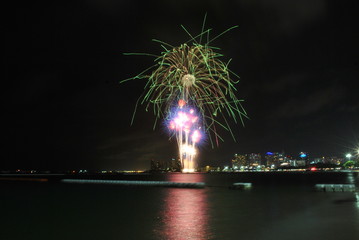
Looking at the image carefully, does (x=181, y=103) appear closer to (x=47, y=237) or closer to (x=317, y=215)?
(x=317, y=215)

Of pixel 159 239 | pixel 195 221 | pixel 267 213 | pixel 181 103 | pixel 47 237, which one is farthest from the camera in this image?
pixel 181 103

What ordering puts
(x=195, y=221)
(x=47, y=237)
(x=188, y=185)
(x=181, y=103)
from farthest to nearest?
(x=188, y=185) < (x=181, y=103) < (x=195, y=221) < (x=47, y=237)

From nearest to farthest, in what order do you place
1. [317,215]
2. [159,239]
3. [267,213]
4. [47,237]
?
1. [159,239]
2. [47,237]
3. [317,215]
4. [267,213]

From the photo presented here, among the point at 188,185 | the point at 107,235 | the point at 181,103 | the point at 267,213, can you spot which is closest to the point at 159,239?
the point at 107,235

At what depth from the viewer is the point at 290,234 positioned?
15.7 meters

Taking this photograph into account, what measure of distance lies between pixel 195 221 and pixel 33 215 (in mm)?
12919

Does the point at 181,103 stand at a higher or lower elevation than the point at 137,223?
higher

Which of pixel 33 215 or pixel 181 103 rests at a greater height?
pixel 181 103

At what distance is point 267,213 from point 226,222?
5.59 metres

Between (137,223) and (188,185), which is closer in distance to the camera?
(137,223)

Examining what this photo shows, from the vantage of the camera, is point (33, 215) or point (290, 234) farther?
point (33, 215)

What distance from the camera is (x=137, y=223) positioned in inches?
789

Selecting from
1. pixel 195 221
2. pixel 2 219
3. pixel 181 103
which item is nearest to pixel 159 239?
pixel 195 221

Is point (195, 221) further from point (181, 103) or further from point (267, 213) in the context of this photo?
point (181, 103)
